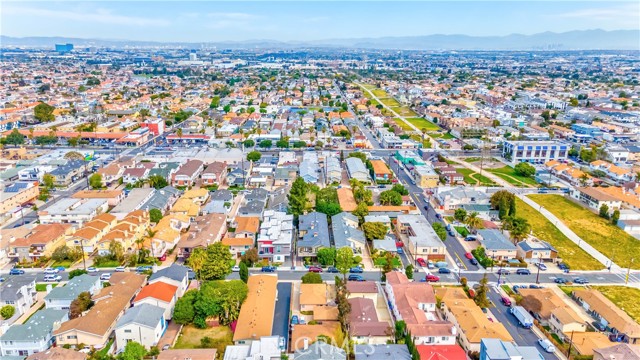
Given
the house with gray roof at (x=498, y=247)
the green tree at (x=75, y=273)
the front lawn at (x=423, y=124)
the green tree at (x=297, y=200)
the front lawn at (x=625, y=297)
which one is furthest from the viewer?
the front lawn at (x=423, y=124)

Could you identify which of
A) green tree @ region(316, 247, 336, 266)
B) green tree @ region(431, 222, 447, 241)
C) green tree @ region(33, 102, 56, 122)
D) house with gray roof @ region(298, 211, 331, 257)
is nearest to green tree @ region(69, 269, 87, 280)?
house with gray roof @ region(298, 211, 331, 257)

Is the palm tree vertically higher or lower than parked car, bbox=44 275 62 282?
higher

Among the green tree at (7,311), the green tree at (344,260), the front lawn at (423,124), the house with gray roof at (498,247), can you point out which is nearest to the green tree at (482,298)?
the house with gray roof at (498,247)

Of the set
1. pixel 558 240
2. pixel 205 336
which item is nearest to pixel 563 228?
pixel 558 240

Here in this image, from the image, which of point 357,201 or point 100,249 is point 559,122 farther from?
point 100,249

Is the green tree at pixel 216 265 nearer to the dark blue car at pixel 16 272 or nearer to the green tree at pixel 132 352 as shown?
the green tree at pixel 132 352

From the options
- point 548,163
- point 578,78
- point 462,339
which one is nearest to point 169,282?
point 462,339

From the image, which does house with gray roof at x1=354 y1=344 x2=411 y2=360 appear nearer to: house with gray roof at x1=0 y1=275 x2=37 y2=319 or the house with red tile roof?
the house with red tile roof
